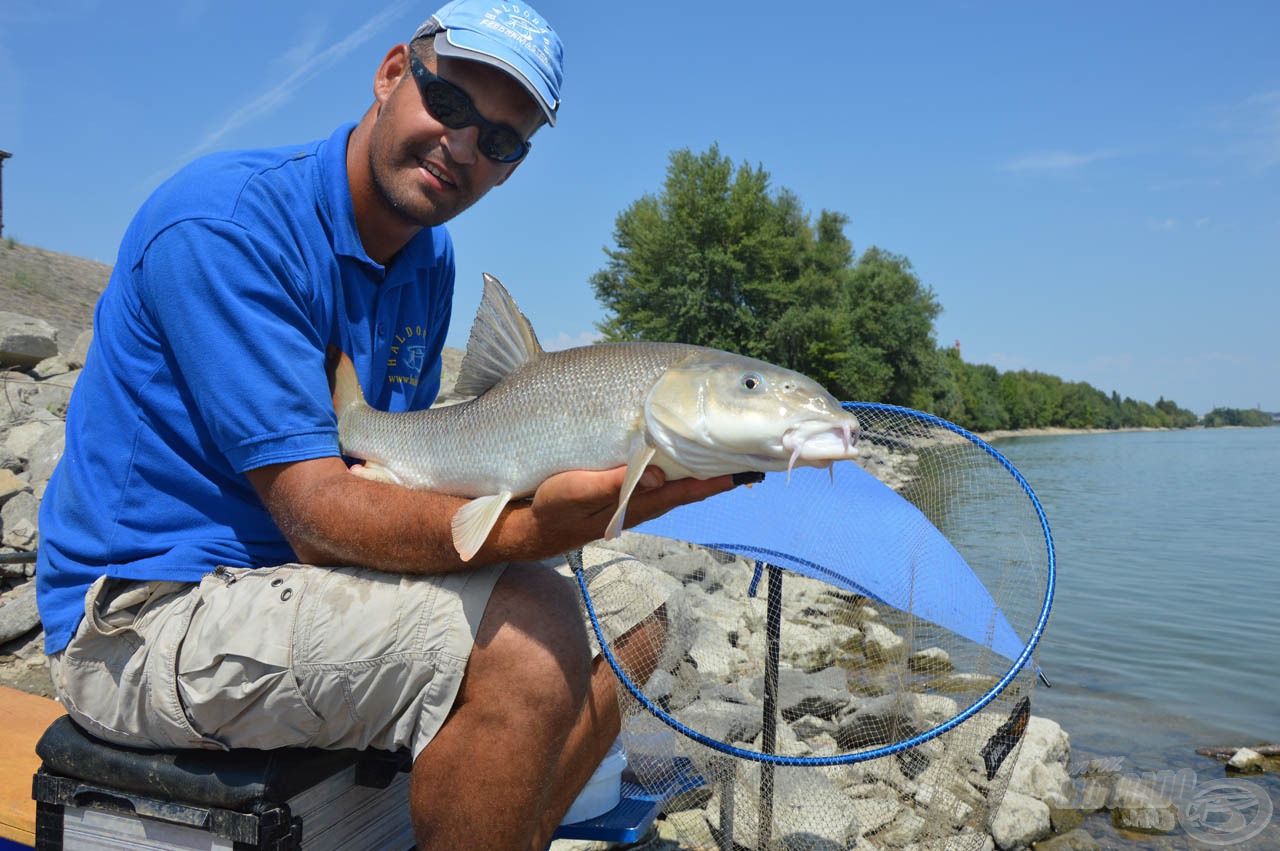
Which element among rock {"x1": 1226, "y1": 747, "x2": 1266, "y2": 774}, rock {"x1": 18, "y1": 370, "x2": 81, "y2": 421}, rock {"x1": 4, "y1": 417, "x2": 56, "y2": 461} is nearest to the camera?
rock {"x1": 1226, "y1": 747, "x2": 1266, "y2": 774}

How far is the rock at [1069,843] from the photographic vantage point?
4641 mm

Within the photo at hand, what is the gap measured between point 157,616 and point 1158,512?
26.3m

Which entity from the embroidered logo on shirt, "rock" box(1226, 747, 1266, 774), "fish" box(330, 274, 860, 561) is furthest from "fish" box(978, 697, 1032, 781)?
"rock" box(1226, 747, 1266, 774)

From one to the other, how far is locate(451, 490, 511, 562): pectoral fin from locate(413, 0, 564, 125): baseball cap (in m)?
1.38

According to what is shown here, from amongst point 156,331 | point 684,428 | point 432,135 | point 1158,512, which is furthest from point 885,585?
→ point 1158,512

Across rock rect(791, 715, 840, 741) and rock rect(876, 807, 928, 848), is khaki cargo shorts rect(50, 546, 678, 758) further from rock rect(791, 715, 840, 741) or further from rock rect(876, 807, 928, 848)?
rock rect(791, 715, 840, 741)

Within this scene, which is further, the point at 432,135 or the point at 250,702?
the point at 432,135

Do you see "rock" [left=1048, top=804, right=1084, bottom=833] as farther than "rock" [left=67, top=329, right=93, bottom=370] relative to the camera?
No

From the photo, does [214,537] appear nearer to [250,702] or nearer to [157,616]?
[157,616]

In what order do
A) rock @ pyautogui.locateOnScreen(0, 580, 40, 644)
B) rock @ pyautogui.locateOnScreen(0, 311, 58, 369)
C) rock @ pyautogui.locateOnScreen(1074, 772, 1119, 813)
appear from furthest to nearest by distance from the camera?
rock @ pyautogui.locateOnScreen(0, 311, 58, 369) < rock @ pyautogui.locateOnScreen(1074, 772, 1119, 813) < rock @ pyautogui.locateOnScreen(0, 580, 40, 644)

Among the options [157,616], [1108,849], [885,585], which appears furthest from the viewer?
[1108,849]

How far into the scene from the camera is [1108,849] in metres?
4.79

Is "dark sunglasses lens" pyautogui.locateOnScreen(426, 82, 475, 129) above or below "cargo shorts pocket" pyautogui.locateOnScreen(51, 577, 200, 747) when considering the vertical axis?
above

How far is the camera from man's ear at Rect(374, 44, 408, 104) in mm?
2824
